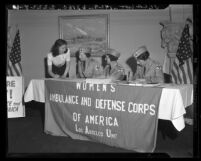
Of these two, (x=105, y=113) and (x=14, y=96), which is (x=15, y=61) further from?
(x=105, y=113)

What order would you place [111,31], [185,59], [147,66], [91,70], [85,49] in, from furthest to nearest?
[111,31] < [85,49] < [91,70] < [185,59] < [147,66]

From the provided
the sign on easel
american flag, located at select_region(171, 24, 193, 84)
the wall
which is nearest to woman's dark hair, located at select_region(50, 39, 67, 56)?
the sign on easel

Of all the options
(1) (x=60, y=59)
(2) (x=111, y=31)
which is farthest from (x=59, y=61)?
(2) (x=111, y=31)

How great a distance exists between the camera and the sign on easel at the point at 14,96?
206 inches

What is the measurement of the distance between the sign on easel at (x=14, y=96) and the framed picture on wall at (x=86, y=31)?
196cm

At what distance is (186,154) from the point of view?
3387mm

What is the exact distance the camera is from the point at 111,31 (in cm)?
661

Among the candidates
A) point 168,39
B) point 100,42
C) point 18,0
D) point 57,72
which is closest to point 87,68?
point 57,72

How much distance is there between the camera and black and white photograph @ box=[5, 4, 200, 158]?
10.9 feet

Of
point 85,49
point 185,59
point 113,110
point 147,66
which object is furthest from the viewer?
point 85,49

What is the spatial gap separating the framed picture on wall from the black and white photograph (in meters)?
0.02

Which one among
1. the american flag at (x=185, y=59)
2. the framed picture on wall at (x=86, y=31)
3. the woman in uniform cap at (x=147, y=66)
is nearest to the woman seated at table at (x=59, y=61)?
the woman in uniform cap at (x=147, y=66)

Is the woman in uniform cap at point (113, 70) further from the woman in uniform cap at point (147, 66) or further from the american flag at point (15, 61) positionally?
the american flag at point (15, 61)

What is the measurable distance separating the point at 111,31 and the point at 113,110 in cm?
347
